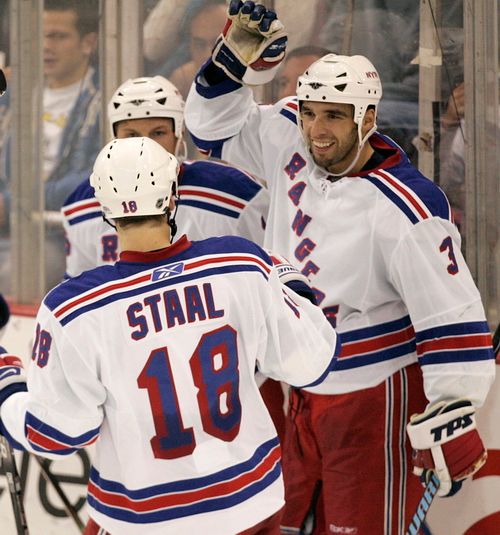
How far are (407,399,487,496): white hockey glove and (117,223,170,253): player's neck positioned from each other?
71 centimetres

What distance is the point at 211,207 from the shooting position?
112 inches

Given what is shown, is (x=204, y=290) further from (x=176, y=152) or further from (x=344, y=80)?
(x=176, y=152)

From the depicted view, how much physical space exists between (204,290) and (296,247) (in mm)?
668

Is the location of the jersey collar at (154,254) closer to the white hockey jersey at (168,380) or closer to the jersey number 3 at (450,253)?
the white hockey jersey at (168,380)

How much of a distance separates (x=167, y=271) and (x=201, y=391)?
207 mm

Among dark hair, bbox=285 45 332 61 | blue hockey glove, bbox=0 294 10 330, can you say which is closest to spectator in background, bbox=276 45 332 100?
dark hair, bbox=285 45 332 61

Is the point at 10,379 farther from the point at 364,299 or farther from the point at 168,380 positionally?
the point at 364,299

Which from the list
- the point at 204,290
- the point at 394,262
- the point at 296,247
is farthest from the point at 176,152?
the point at 204,290

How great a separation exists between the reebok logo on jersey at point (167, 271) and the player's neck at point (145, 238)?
0.17 ft

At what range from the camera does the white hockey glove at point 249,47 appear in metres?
2.57

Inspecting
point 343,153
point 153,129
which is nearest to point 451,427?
point 343,153

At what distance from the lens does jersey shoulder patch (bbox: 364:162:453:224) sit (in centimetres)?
241

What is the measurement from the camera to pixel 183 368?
1.94m

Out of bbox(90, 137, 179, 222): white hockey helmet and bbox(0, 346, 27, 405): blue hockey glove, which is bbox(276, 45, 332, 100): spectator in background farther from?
bbox(0, 346, 27, 405): blue hockey glove
